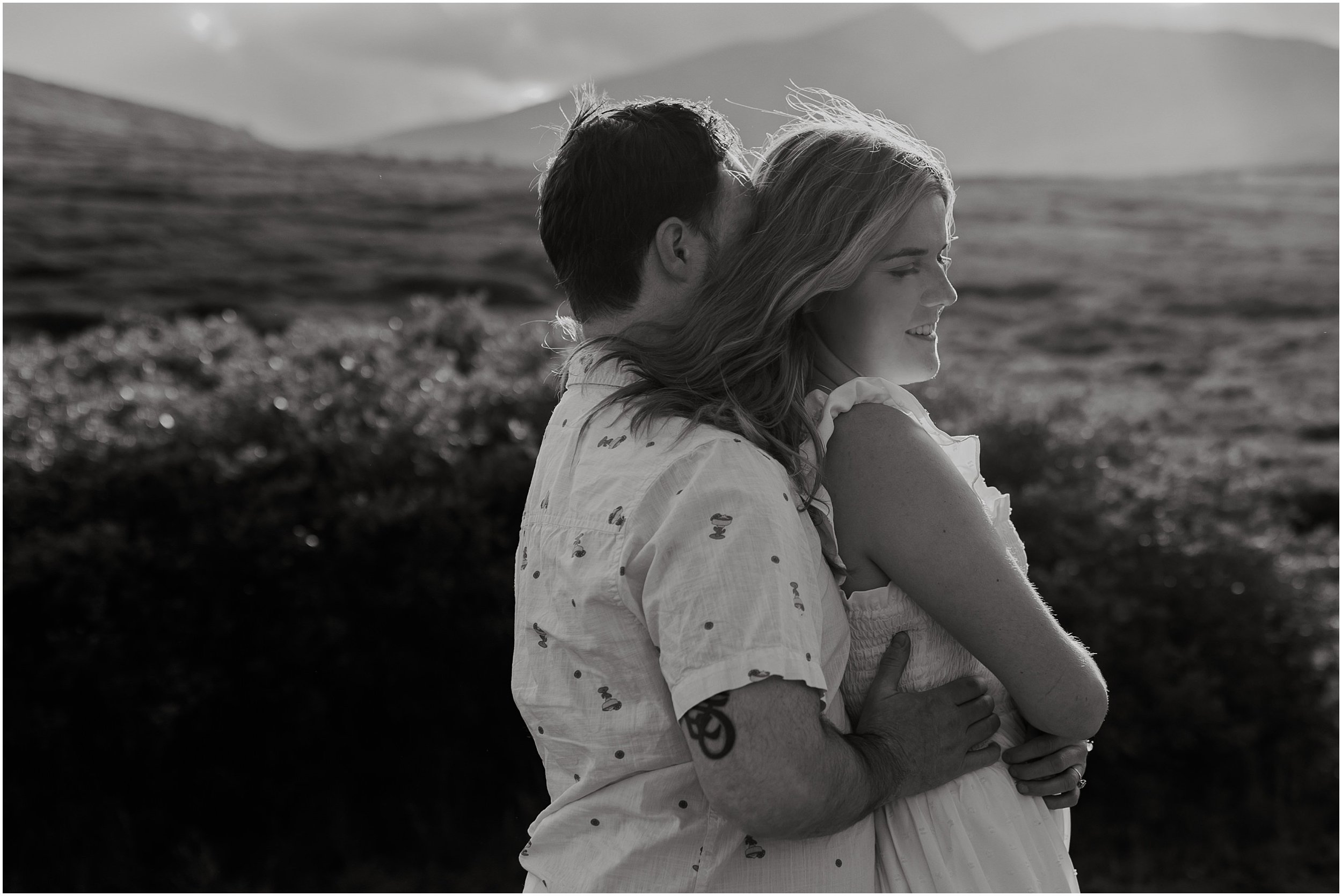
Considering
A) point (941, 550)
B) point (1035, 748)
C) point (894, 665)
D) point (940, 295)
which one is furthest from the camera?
point (940, 295)

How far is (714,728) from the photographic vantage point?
60.7 inches

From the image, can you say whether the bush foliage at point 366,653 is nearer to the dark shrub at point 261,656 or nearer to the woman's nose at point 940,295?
the dark shrub at point 261,656

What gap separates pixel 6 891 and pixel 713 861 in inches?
146

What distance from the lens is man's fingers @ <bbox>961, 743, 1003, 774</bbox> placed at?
1.86m

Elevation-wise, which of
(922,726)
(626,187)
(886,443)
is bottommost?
(922,726)

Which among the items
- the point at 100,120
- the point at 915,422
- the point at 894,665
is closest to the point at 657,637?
the point at 894,665

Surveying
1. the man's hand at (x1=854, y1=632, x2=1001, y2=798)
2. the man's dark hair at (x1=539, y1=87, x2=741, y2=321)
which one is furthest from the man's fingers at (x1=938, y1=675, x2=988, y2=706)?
the man's dark hair at (x1=539, y1=87, x2=741, y2=321)

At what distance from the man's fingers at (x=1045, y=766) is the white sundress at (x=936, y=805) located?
0.9 inches

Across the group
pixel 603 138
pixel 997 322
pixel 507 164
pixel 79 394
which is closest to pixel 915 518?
pixel 603 138

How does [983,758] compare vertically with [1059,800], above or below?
above

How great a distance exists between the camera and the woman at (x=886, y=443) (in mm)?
1740

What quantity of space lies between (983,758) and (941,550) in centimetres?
41

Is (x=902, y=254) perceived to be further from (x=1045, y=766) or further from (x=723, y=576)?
(x=1045, y=766)

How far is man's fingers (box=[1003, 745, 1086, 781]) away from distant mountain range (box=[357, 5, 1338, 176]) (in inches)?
A: 827
